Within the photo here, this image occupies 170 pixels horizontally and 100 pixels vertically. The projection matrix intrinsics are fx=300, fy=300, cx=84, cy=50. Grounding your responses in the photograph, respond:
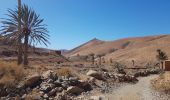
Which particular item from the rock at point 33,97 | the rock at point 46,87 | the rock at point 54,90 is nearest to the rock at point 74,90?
the rock at point 54,90

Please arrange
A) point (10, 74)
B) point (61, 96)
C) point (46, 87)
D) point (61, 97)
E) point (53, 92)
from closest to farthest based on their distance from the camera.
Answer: point (61, 97)
point (61, 96)
point (53, 92)
point (46, 87)
point (10, 74)

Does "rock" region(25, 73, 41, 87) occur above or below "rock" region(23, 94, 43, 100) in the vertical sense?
above

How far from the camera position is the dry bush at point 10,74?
18.0m

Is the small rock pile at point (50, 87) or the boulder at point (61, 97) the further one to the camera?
the small rock pile at point (50, 87)

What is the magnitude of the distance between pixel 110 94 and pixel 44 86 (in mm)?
4035

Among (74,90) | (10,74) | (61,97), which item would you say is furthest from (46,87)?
(10,74)

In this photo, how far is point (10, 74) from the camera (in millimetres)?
19391

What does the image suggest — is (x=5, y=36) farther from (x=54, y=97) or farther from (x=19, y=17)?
(x=54, y=97)

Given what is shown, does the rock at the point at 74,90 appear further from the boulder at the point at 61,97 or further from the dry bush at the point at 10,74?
the dry bush at the point at 10,74

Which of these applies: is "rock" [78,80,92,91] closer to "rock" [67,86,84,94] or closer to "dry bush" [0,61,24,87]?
"rock" [67,86,84,94]

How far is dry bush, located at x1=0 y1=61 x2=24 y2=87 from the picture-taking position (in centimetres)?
1796

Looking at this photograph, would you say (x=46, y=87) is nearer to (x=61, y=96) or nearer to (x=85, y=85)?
(x=61, y=96)

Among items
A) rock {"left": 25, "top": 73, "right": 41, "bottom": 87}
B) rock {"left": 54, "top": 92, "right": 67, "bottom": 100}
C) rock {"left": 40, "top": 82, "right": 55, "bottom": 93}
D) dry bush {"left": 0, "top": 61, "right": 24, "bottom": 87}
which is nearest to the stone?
rock {"left": 40, "top": 82, "right": 55, "bottom": 93}

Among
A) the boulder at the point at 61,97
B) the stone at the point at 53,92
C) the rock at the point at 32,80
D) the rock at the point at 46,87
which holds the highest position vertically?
the rock at the point at 32,80
